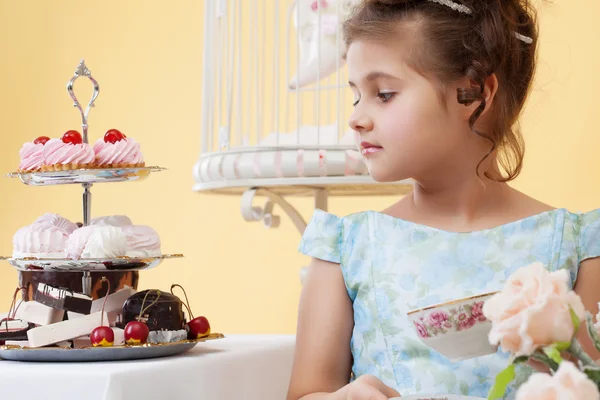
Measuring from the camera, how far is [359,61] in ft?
3.37

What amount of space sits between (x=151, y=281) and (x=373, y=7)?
2541mm

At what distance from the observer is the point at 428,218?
1.09 metres

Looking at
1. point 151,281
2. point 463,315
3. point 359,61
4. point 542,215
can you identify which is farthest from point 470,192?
point 151,281

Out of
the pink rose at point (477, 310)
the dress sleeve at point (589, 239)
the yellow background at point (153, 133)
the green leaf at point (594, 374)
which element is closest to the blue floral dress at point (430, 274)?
the dress sleeve at point (589, 239)

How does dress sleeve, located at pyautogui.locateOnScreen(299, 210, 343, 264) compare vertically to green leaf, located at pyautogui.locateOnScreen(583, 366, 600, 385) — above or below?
above

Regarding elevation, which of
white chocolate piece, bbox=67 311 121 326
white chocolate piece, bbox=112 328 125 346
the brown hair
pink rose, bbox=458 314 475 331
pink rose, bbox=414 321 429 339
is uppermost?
the brown hair

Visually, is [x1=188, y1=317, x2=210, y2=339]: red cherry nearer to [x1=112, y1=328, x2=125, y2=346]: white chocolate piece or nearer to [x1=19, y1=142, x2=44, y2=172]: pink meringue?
[x1=112, y1=328, x2=125, y2=346]: white chocolate piece

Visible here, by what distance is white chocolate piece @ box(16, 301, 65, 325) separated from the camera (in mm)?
1053

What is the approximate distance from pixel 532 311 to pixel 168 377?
1.88 feet

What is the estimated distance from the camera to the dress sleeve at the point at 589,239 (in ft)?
3.40

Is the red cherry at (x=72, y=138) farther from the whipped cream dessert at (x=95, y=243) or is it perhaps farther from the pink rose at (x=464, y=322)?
the pink rose at (x=464, y=322)

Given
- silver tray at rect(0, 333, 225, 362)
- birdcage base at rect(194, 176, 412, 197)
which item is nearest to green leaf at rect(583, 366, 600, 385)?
silver tray at rect(0, 333, 225, 362)

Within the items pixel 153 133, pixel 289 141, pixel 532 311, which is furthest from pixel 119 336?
pixel 153 133

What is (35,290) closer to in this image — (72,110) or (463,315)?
(463,315)
